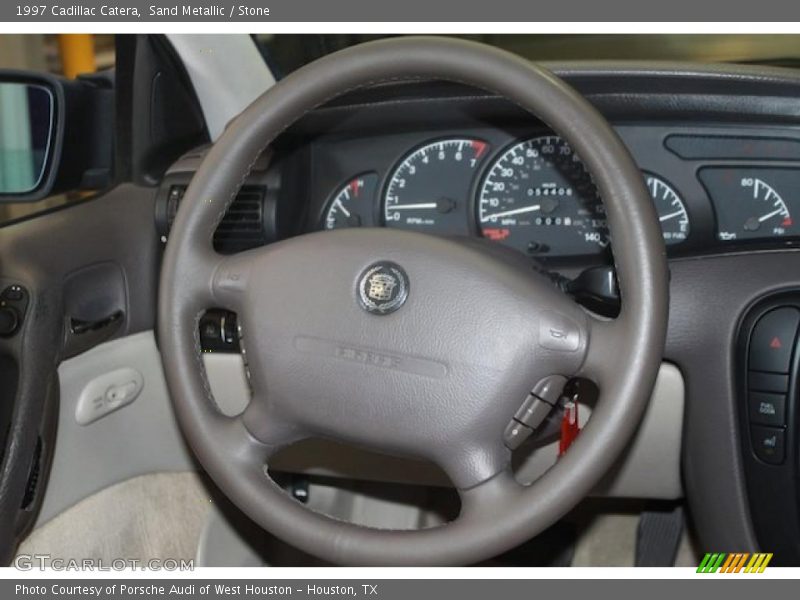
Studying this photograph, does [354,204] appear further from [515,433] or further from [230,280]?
[515,433]

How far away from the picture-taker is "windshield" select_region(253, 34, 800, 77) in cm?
160

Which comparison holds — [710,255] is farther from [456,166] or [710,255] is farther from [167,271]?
[167,271]

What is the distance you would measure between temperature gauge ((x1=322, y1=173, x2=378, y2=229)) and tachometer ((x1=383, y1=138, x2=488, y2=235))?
28 mm

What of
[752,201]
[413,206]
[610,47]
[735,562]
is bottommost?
[735,562]

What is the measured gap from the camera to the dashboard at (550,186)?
153cm

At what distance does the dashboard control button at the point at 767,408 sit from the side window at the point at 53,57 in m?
1.04

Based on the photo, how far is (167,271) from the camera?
4.12 ft

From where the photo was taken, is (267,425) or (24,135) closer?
(267,425)

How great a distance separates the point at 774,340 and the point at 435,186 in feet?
1.90

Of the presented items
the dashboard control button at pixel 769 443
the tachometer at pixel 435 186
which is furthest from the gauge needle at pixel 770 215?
the tachometer at pixel 435 186

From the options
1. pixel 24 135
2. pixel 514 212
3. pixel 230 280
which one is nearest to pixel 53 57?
pixel 24 135

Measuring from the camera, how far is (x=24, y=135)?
1672 mm

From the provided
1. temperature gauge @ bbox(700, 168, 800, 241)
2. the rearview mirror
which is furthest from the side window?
temperature gauge @ bbox(700, 168, 800, 241)
